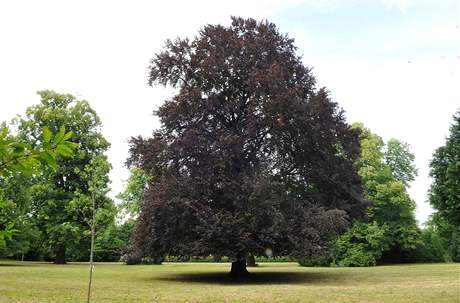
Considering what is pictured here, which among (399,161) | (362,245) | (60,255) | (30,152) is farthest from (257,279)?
(399,161)

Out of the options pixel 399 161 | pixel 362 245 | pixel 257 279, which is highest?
pixel 399 161

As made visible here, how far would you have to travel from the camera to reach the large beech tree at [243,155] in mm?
23547

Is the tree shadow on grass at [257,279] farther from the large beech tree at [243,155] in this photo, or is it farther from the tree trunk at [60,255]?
the tree trunk at [60,255]

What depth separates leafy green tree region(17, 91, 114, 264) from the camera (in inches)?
1603

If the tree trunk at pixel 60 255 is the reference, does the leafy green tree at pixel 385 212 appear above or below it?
above

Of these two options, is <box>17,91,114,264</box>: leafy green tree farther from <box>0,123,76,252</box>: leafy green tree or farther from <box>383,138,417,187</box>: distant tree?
<box>0,123,76,252</box>: leafy green tree

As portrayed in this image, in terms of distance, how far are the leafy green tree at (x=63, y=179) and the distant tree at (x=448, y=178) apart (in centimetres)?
2765

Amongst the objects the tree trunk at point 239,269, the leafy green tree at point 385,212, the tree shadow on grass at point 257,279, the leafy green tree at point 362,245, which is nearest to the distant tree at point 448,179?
the tree shadow on grass at point 257,279

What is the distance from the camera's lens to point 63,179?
4372 centimetres

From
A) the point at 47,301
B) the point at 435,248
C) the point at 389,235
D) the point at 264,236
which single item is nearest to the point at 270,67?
the point at 264,236

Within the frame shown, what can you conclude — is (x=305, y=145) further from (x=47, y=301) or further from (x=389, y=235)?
(x=389, y=235)

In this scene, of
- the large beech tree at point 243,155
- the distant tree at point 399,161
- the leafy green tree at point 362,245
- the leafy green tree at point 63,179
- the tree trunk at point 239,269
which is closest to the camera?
the large beech tree at point 243,155

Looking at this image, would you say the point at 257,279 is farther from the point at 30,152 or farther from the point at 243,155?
the point at 30,152

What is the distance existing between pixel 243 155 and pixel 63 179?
2395 cm
